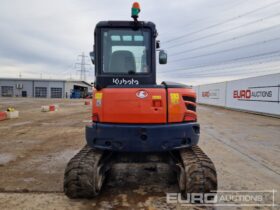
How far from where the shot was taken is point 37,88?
75375 mm

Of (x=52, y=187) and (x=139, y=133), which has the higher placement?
(x=139, y=133)

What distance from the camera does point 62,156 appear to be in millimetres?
7449

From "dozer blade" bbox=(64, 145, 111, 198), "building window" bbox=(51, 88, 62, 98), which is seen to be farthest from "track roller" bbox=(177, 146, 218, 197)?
"building window" bbox=(51, 88, 62, 98)

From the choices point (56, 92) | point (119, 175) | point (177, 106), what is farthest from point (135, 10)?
point (56, 92)

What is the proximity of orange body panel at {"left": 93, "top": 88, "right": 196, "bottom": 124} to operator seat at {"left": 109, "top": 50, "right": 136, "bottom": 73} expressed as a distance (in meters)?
0.57

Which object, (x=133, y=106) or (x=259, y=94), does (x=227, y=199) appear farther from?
(x=259, y=94)

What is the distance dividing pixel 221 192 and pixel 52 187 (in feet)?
9.36

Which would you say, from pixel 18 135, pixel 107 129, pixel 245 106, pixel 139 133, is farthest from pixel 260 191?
pixel 245 106

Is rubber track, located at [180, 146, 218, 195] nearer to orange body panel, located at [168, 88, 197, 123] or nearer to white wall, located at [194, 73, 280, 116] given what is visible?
orange body panel, located at [168, 88, 197, 123]

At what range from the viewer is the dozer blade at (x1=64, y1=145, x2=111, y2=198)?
14.3ft

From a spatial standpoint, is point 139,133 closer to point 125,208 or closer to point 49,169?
point 125,208

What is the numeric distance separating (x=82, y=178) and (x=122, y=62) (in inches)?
78.1

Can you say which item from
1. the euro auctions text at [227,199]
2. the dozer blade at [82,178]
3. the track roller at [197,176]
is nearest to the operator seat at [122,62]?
the dozer blade at [82,178]

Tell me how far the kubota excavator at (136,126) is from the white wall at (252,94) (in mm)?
16754
